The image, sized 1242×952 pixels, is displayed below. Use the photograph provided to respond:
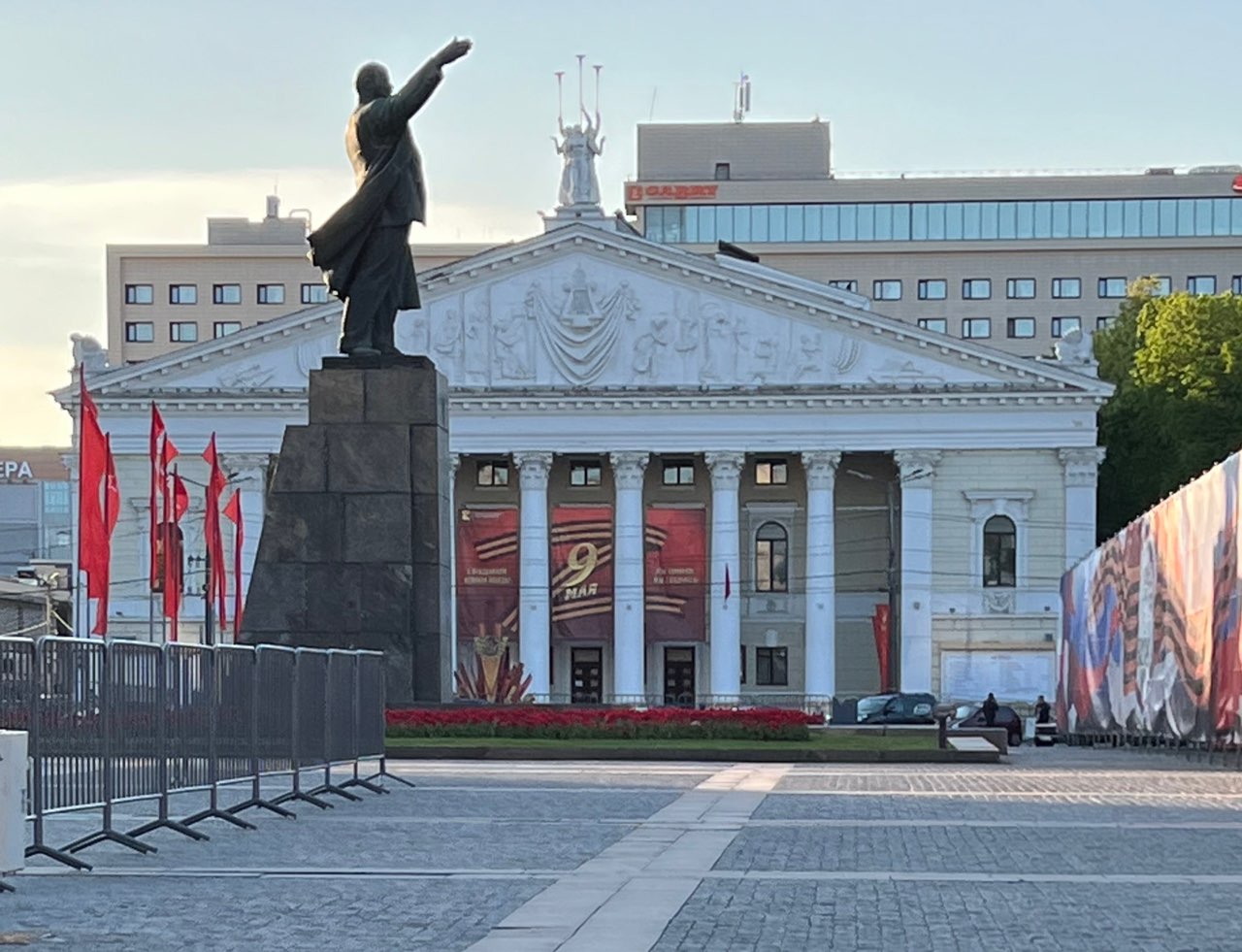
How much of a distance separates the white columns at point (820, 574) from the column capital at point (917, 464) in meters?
2.27

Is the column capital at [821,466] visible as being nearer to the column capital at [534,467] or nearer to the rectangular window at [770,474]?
the rectangular window at [770,474]

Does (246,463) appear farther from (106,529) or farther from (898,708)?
(106,529)

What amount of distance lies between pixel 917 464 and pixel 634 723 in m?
57.2

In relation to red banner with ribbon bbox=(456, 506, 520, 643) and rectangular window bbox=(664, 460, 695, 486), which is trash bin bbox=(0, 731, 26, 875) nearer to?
red banner with ribbon bbox=(456, 506, 520, 643)

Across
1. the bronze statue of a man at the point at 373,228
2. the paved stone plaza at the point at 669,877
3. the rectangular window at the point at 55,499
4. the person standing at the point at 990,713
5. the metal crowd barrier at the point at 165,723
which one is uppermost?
the bronze statue of a man at the point at 373,228

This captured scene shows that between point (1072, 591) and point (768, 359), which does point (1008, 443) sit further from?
point (1072, 591)

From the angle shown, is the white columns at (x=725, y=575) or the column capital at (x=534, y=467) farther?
the column capital at (x=534, y=467)

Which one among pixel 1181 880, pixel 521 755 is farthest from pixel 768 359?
pixel 1181 880

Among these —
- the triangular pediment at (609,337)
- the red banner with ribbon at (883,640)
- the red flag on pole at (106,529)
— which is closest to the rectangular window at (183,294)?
the triangular pediment at (609,337)

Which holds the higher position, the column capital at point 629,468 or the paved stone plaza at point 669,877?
the column capital at point 629,468

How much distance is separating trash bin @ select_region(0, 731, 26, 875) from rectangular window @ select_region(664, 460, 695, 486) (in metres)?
90.2

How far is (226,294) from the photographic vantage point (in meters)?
151

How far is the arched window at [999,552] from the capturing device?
3888 inches

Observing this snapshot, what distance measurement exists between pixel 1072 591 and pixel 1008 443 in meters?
33.0
